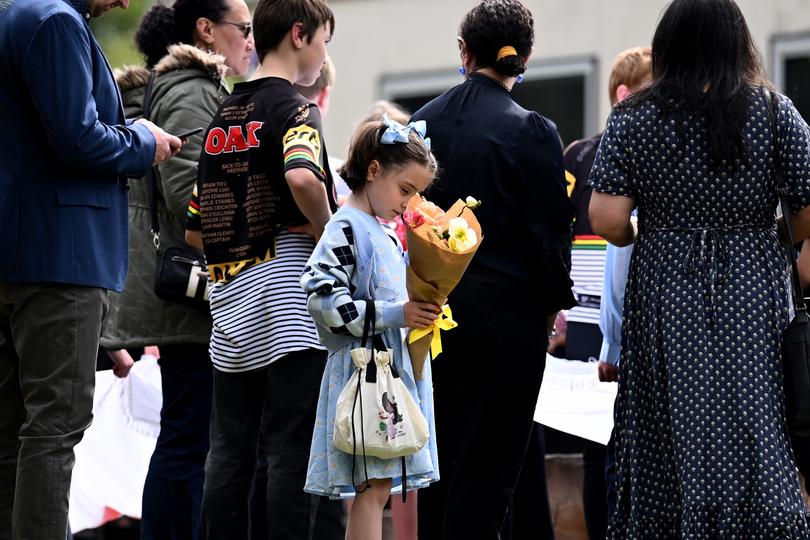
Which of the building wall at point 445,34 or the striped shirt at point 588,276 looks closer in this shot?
the striped shirt at point 588,276

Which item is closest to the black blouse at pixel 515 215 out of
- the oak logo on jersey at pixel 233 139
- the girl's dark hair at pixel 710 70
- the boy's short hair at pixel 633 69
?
the girl's dark hair at pixel 710 70

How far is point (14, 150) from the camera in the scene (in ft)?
13.5

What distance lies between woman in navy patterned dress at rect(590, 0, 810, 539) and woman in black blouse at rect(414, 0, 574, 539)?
0.38 meters

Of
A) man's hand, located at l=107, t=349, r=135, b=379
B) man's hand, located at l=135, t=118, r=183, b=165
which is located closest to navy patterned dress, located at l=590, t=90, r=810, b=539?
man's hand, located at l=135, t=118, r=183, b=165

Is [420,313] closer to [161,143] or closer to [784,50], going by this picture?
[161,143]

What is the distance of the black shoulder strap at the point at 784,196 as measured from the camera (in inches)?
163

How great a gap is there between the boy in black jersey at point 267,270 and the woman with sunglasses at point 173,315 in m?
0.46

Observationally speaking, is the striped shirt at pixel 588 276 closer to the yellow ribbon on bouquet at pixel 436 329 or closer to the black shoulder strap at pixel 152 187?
the black shoulder strap at pixel 152 187

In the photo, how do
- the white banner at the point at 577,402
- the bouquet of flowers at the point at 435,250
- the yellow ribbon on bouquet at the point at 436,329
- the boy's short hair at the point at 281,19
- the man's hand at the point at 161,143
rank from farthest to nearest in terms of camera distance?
the white banner at the point at 577,402 < the boy's short hair at the point at 281,19 < the man's hand at the point at 161,143 < the yellow ribbon on bouquet at the point at 436,329 < the bouquet of flowers at the point at 435,250

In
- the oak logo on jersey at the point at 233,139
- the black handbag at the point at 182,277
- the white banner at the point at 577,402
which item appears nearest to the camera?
the oak logo on jersey at the point at 233,139

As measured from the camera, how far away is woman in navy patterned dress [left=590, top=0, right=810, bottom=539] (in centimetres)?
407

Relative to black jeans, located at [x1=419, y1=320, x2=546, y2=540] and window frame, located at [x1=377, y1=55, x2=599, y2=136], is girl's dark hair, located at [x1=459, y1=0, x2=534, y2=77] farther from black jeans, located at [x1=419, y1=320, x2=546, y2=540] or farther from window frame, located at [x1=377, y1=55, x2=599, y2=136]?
window frame, located at [x1=377, y1=55, x2=599, y2=136]

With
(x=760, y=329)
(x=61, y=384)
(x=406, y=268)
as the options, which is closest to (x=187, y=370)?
(x=61, y=384)

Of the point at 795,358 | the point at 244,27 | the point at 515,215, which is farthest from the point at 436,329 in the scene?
the point at 244,27
